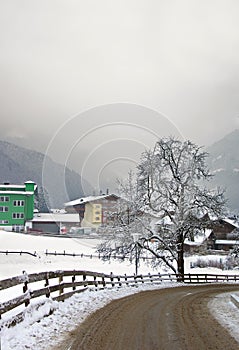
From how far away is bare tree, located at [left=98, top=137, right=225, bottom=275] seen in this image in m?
32.5

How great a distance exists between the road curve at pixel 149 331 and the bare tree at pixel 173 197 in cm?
1884

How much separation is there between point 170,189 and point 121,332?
24345 mm

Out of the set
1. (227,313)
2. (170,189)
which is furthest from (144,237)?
(227,313)

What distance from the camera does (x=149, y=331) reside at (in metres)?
9.71

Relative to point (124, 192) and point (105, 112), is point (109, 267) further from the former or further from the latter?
point (105, 112)

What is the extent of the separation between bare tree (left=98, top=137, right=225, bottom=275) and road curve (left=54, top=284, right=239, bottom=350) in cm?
1884

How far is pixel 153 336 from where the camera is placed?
9.12 metres

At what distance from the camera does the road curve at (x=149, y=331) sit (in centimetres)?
812

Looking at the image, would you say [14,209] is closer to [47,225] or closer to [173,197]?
[47,225]

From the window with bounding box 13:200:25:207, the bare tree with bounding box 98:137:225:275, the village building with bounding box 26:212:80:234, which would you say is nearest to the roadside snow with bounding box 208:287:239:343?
the bare tree with bounding box 98:137:225:275

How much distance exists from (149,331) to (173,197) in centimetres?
2386

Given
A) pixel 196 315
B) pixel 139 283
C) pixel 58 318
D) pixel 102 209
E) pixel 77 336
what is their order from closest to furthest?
pixel 77 336 → pixel 58 318 → pixel 196 315 → pixel 139 283 → pixel 102 209

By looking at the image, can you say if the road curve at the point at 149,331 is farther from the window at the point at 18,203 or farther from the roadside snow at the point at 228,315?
the window at the point at 18,203

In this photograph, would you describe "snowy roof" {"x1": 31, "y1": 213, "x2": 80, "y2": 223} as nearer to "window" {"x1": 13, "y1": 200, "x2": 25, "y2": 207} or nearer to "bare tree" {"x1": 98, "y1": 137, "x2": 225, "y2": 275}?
"window" {"x1": 13, "y1": 200, "x2": 25, "y2": 207}
